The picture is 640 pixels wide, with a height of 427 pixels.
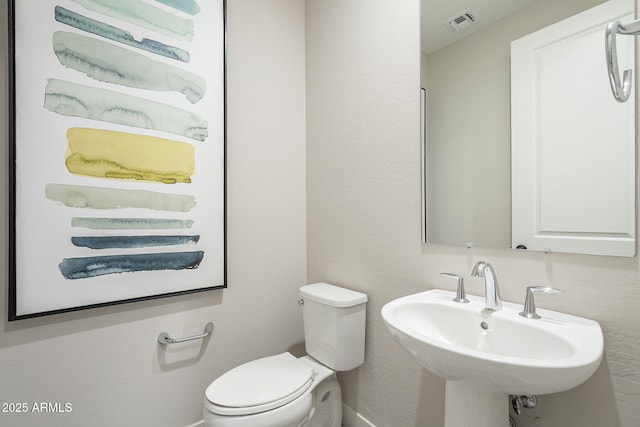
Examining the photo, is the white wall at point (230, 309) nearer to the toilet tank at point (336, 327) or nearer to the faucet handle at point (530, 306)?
the toilet tank at point (336, 327)

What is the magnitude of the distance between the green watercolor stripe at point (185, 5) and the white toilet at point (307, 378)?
146 cm

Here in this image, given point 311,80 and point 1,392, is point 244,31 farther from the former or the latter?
point 1,392

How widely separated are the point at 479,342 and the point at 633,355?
37cm

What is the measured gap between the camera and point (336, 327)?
138 centimetres

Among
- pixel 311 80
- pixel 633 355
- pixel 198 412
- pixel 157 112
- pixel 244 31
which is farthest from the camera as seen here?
pixel 311 80

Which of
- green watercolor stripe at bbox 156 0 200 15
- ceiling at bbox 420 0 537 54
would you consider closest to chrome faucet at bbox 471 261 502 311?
ceiling at bbox 420 0 537 54

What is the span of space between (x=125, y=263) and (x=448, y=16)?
5.47 ft

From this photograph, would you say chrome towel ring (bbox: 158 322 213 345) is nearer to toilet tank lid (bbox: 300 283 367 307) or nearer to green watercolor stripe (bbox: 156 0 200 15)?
toilet tank lid (bbox: 300 283 367 307)

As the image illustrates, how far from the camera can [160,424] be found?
1.34 meters

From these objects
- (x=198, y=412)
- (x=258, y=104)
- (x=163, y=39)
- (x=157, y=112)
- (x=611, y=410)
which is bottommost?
(x=198, y=412)

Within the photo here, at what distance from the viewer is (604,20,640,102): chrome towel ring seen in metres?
0.68

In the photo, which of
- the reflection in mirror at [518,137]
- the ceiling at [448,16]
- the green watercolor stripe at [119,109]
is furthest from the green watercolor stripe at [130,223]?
the ceiling at [448,16]

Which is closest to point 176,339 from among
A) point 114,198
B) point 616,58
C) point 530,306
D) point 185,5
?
point 114,198

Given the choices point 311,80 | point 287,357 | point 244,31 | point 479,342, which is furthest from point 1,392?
point 311,80
